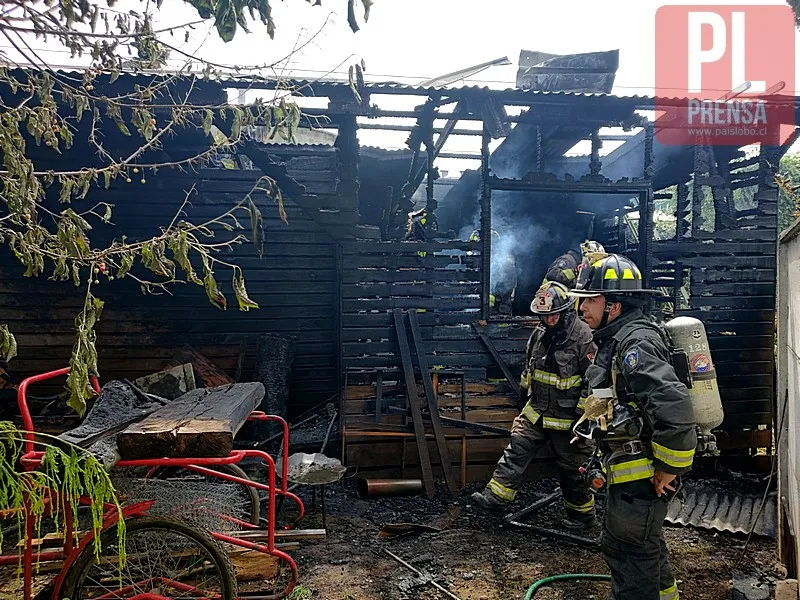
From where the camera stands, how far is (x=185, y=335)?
759 centimetres

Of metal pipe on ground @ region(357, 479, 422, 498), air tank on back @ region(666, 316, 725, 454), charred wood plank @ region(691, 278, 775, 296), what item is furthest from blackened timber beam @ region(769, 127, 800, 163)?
metal pipe on ground @ region(357, 479, 422, 498)

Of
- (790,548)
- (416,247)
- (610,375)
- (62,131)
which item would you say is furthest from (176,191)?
(790,548)

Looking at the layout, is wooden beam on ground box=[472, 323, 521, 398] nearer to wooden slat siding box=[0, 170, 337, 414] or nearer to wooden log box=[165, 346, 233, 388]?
wooden slat siding box=[0, 170, 337, 414]

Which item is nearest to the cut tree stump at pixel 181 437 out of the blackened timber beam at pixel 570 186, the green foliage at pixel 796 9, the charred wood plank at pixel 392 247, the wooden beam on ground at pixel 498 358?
the charred wood plank at pixel 392 247

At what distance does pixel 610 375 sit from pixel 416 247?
3.89m

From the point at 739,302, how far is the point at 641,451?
5276 millimetres

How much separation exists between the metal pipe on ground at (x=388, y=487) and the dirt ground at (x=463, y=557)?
0.10m

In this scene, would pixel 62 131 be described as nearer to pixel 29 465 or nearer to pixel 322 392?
pixel 29 465

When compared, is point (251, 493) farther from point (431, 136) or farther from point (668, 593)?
point (431, 136)

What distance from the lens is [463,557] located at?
4.73 metres

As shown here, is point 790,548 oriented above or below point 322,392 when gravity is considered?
below

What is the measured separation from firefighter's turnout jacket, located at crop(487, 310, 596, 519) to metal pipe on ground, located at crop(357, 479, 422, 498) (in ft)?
2.91

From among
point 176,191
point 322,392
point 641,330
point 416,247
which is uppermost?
point 176,191

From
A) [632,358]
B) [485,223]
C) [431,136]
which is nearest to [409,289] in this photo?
[485,223]
